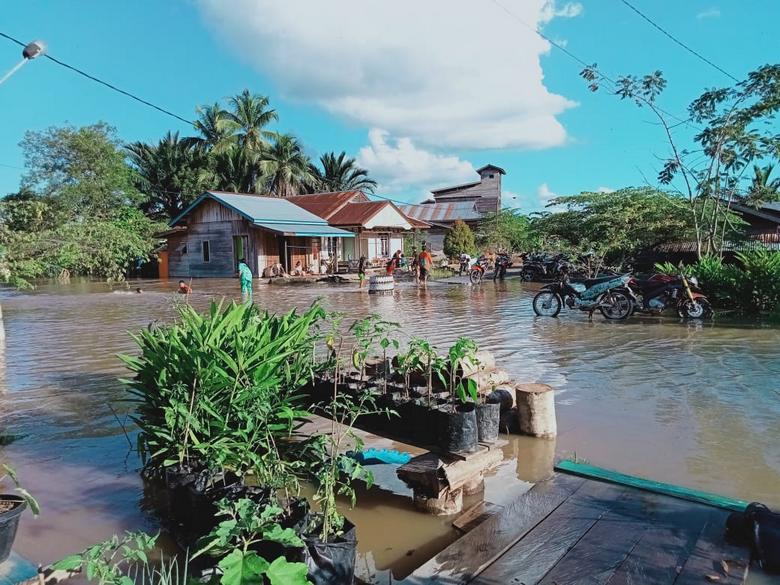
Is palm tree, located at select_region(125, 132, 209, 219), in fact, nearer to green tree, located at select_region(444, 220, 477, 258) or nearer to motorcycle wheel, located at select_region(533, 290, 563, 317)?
green tree, located at select_region(444, 220, 477, 258)

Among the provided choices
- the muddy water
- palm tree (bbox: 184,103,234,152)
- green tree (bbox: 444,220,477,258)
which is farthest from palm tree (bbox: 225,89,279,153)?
the muddy water

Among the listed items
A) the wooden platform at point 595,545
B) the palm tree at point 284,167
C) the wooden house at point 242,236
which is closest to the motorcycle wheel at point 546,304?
the wooden platform at point 595,545

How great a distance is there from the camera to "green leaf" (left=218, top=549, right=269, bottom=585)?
2008mm

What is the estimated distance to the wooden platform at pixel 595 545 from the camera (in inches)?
106

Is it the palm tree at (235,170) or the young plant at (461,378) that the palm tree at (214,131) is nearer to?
the palm tree at (235,170)

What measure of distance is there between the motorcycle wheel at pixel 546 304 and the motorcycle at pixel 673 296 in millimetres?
1615

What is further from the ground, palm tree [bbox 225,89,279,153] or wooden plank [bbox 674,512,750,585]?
palm tree [bbox 225,89,279,153]

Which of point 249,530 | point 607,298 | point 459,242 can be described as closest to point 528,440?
point 249,530

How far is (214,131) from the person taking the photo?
131 ft

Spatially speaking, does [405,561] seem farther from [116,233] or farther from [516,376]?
[116,233]

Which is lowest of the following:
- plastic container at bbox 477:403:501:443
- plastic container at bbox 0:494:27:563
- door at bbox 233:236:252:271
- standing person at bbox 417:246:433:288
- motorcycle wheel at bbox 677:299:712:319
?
plastic container at bbox 0:494:27:563

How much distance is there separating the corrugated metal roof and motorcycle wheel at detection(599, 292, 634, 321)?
109ft

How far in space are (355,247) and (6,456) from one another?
91.1 feet

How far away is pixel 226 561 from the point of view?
2.03 metres
